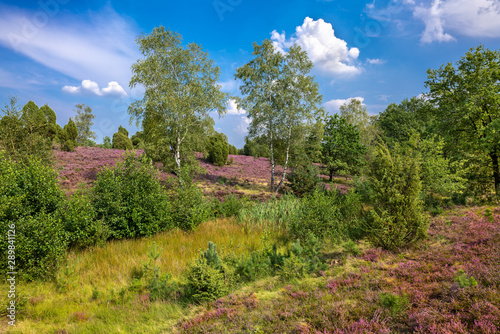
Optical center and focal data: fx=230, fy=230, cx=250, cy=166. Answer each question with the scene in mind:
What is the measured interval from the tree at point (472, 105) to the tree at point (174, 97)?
14501mm

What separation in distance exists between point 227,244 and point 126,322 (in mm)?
3944

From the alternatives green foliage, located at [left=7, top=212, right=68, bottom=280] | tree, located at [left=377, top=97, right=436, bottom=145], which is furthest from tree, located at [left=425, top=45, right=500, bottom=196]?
tree, located at [left=377, top=97, right=436, bottom=145]

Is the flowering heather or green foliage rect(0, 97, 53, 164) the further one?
green foliage rect(0, 97, 53, 164)

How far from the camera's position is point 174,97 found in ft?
52.7

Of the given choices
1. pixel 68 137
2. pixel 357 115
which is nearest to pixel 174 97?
pixel 68 137

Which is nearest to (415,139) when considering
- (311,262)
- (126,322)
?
(311,262)

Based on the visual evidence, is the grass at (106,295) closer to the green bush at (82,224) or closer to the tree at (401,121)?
the green bush at (82,224)

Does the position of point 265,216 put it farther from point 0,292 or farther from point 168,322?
point 0,292

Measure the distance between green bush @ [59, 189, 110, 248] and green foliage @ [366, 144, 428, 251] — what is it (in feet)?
27.2

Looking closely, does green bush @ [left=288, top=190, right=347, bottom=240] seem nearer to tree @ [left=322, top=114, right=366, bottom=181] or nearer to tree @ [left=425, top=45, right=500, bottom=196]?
tree @ [left=425, top=45, right=500, bottom=196]

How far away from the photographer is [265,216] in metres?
10.3

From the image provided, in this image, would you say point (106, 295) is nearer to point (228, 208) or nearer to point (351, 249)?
point (351, 249)

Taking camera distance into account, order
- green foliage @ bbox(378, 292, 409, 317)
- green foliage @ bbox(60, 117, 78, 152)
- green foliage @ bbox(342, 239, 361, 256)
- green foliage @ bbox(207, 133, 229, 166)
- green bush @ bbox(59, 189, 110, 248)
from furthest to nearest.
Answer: green foliage @ bbox(207, 133, 229, 166), green foliage @ bbox(60, 117, 78, 152), green bush @ bbox(59, 189, 110, 248), green foliage @ bbox(342, 239, 361, 256), green foliage @ bbox(378, 292, 409, 317)

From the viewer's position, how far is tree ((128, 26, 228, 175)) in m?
16.1
